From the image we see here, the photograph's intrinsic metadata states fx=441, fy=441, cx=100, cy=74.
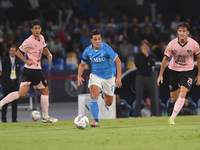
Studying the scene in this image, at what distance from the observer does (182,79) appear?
1007 cm

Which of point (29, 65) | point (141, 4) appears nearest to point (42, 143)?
point (29, 65)

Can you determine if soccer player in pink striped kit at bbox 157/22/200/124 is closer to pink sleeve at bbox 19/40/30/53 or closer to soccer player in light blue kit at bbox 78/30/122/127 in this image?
soccer player in light blue kit at bbox 78/30/122/127

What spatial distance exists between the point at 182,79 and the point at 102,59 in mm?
1932

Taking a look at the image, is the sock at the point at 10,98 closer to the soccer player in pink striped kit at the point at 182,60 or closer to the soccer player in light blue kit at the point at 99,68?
the soccer player in light blue kit at the point at 99,68

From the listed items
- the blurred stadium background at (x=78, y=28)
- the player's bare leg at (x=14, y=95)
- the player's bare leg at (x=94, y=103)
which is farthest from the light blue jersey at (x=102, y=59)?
the blurred stadium background at (x=78, y=28)

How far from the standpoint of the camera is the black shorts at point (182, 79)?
32.7 feet

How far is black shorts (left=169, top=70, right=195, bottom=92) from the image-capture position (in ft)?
32.7

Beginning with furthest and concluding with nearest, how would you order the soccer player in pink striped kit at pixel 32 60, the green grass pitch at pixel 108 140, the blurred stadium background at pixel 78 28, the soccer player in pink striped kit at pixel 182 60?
the blurred stadium background at pixel 78 28 < the soccer player in pink striped kit at pixel 32 60 < the soccer player in pink striped kit at pixel 182 60 < the green grass pitch at pixel 108 140

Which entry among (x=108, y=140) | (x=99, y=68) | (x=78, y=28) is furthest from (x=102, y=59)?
(x=78, y=28)

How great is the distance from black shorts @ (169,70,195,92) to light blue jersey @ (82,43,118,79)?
1.56m

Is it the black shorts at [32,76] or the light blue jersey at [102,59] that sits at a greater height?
the light blue jersey at [102,59]

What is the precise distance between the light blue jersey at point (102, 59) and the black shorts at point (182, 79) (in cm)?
156

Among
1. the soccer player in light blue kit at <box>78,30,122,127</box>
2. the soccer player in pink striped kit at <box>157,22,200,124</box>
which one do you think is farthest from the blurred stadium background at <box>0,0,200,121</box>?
the soccer player in light blue kit at <box>78,30,122,127</box>

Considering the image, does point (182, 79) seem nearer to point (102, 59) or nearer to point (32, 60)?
point (102, 59)
